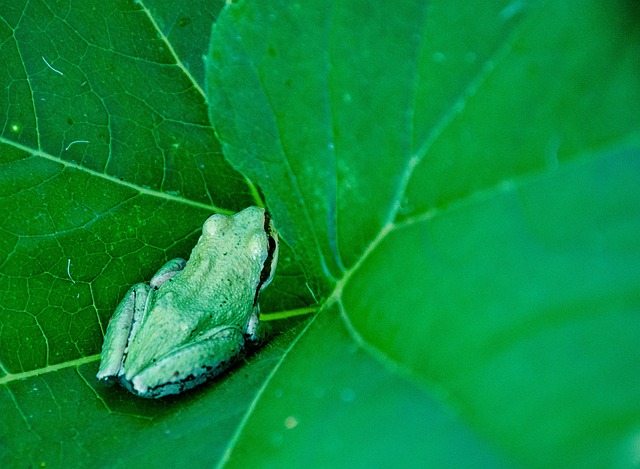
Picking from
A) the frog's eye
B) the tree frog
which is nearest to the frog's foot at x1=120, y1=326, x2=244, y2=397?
the tree frog

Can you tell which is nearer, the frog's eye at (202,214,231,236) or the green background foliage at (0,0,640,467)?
the green background foliage at (0,0,640,467)

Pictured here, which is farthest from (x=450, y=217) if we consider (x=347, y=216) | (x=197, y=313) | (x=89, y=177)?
(x=89, y=177)

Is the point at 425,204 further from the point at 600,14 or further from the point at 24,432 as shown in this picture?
the point at 24,432

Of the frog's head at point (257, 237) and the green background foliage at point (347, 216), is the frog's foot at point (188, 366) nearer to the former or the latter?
the green background foliage at point (347, 216)

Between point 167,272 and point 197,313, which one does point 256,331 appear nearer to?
point 197,313

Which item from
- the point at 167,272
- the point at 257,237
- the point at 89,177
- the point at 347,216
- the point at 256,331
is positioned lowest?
the point at 256,331

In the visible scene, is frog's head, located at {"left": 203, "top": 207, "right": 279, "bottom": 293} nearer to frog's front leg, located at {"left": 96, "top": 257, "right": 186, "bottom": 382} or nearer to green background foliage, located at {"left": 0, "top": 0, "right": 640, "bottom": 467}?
green background foliage, located at {"left": 0, "top": 0, "right": 640, "bottom": 467}

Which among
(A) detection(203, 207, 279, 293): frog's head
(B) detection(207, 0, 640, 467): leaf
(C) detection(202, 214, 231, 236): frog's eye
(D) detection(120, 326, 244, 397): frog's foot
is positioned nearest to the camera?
(B) detection(207, 0, 640, 467): leaf
